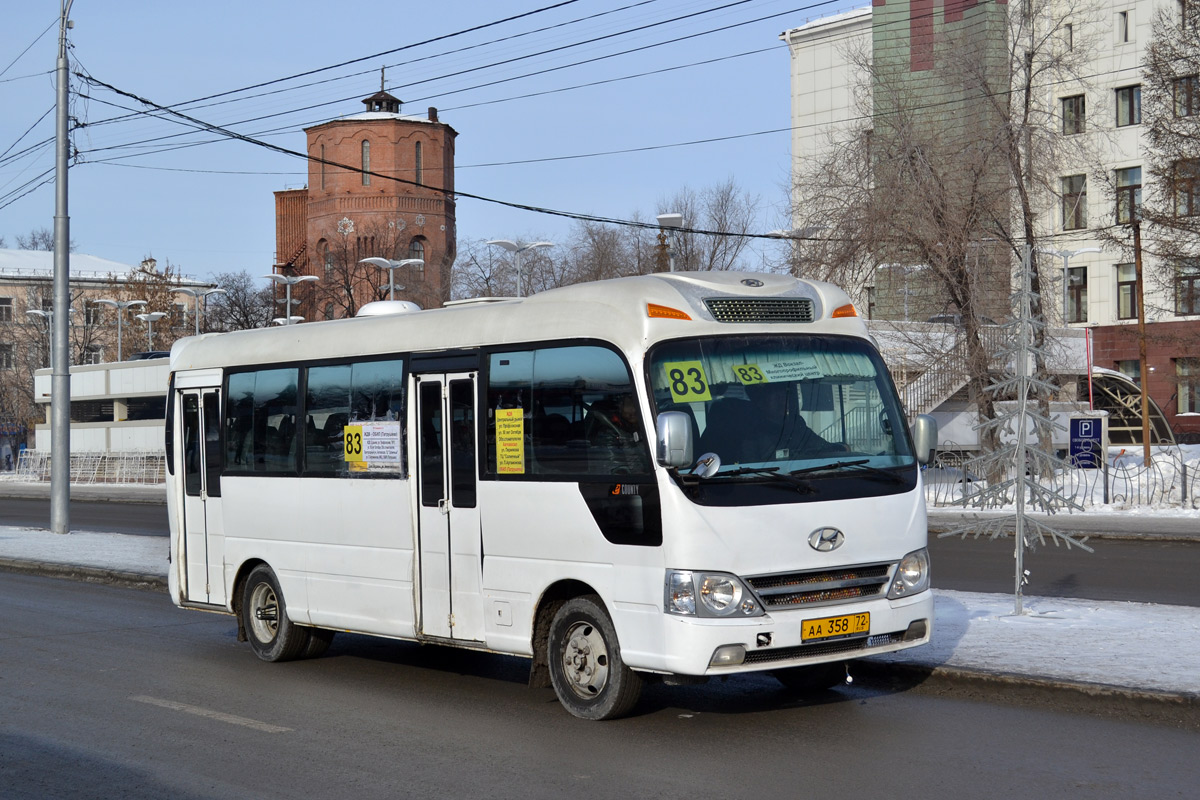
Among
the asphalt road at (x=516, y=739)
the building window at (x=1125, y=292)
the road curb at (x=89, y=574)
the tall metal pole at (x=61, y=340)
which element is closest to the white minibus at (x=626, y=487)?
the asphalt road at (x=516, y=739)

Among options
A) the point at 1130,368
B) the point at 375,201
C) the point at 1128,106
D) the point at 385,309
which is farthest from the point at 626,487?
the point at 375,201

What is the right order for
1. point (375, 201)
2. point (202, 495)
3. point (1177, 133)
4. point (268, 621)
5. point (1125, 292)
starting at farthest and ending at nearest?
point (375, 201) → point (1125, 292) → point (1177, 133) → point (202, 495) → point (268, 621)

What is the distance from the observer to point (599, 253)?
64.2 m

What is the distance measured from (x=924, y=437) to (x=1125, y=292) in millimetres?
57756

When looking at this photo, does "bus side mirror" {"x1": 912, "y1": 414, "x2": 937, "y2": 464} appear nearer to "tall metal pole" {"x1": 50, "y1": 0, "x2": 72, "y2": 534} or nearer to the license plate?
the license plate

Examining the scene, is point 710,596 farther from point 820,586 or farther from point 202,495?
point 202,495

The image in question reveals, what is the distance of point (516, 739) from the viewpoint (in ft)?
26.1

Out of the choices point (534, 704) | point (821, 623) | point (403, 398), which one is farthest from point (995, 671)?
point (403, 398)

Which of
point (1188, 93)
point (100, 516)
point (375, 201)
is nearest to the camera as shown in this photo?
point (100, 516)

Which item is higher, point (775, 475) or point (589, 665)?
point (775, 475)

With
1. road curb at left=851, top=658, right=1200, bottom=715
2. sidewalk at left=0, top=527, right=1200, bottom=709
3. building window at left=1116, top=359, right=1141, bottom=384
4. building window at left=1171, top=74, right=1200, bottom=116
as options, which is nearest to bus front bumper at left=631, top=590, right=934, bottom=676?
road curb at left=851, top=658, right=1200, bottom=715

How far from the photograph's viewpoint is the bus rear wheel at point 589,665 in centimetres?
812

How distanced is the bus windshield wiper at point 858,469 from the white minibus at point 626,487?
0.02 metres

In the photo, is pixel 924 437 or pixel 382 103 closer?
pixel 924 437
